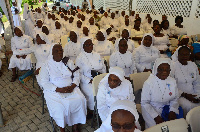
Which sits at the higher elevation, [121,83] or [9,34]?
[9,34]

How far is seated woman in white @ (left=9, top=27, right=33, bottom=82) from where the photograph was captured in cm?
472

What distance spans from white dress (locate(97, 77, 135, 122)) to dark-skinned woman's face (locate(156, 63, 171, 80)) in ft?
1.55

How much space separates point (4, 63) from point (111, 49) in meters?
3.81

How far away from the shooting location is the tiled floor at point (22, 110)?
3.12m

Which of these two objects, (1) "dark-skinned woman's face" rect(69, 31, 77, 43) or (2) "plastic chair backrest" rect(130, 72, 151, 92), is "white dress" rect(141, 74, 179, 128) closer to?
(2) "plastic chair backrest" rect(130, 72, 151, 92)

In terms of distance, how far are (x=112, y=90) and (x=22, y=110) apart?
2206mm

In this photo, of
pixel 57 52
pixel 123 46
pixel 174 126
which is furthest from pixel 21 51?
pixel 174 126

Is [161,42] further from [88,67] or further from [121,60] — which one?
[88,67]

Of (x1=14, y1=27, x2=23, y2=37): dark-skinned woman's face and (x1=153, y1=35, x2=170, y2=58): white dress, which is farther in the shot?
(x1=153, y1=35, x2=170, y2=58): white dress

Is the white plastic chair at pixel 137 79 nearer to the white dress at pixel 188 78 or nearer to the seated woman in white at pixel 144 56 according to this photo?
the white dress at pixel 188 78

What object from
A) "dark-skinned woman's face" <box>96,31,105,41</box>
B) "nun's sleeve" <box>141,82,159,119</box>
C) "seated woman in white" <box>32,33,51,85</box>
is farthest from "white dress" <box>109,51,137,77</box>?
"seated woman in white" <box>32,33,51,85</box>

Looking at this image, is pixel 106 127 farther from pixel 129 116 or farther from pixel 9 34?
pixel 9 34

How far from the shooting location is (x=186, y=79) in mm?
2988

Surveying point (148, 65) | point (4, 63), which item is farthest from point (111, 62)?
point (4, 63)
